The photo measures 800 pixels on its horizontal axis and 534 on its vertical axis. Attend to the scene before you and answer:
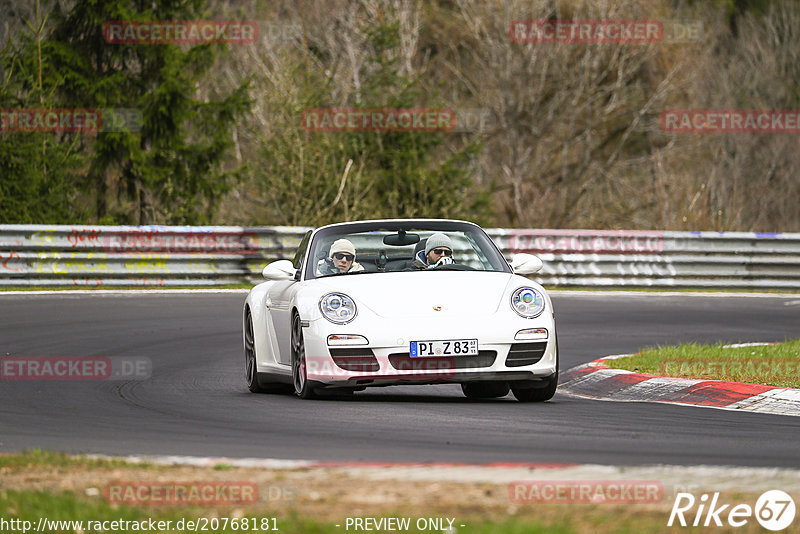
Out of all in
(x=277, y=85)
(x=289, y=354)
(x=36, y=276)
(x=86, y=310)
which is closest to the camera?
(x=289, y=354)

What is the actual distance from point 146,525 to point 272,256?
17.8m

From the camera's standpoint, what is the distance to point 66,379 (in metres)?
12.1

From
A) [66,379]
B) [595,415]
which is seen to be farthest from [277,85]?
[595,415]

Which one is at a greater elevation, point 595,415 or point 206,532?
point 206,532

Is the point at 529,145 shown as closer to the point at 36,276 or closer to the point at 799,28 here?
the point at 799,28

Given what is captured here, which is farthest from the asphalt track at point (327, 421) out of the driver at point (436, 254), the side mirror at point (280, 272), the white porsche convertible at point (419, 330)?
the driver at point (436, 254)

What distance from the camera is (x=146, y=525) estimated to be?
534 cm

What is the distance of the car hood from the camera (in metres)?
10.1

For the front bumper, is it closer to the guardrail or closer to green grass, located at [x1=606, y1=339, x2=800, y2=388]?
green grass, located at [x1=606, y1=339, x2=800, y2=388]

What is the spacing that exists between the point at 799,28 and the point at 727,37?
4788 mm

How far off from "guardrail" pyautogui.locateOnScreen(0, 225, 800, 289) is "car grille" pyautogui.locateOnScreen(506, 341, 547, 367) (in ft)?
43.3

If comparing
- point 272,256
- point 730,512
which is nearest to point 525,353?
point 730,512

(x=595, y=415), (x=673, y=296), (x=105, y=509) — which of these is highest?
(x=105, y=509)

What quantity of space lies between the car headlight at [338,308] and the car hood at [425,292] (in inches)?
2.4
